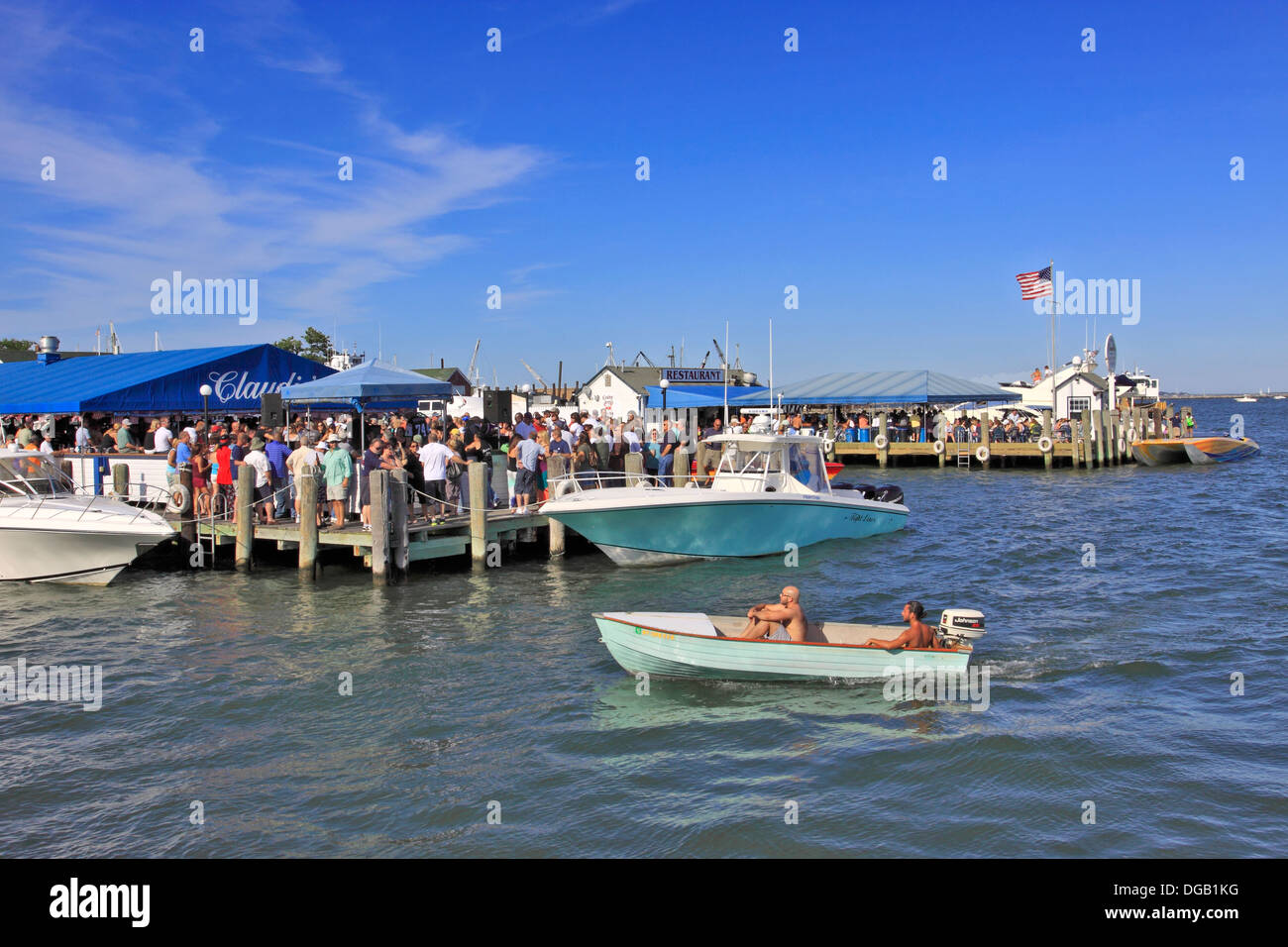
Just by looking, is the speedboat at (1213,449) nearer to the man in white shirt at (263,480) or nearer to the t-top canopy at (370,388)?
the t-top canopy at (370,388)

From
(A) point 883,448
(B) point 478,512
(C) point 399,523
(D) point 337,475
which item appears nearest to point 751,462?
(B) point 478,512

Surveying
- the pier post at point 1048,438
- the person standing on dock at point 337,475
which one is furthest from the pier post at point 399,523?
the pier post at point 1048,438

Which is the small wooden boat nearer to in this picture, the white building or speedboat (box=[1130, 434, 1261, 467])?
speedboat (box=[1130, 434, 1261, 467])

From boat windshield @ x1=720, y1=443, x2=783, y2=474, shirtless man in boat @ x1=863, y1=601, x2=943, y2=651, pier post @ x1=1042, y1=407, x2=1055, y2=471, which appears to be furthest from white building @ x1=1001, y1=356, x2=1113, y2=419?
shirtless man in boat @ x1=863, y1=601, x2=943, y2=651

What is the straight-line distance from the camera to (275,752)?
9469 mm

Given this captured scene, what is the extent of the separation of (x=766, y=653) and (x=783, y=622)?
47 cm

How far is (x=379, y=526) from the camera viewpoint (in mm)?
15922

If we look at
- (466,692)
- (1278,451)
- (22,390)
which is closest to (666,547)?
(466,692)

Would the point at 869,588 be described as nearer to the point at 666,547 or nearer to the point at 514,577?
the point at 666,547

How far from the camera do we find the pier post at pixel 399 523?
1609 centimetres

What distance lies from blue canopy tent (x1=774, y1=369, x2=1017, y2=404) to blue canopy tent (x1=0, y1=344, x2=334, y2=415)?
75.2 ft

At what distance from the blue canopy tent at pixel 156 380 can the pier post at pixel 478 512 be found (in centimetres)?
1106

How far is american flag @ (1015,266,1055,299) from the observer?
4128 centimetres

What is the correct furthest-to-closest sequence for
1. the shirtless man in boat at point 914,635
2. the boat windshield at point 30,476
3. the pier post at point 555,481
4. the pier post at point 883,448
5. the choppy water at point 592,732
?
the pier post at point 883,448 → the pier post at point 555,481 → the boat windshield at point 30,476 → the shirtless man in boat at point 914,635 → the choppy water at point 592,732
